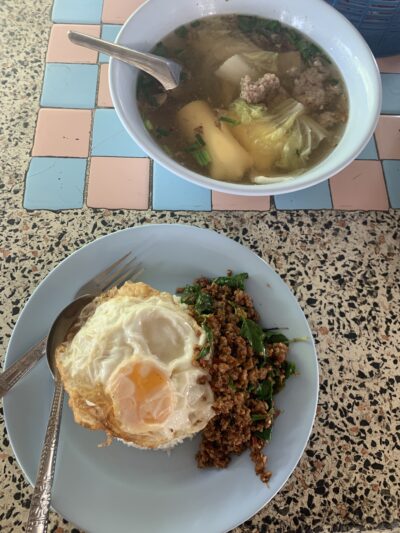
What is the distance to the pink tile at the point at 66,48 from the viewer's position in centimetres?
158

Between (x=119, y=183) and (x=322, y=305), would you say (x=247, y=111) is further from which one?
(x=322, y=305)

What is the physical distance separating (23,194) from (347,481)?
1132 mm

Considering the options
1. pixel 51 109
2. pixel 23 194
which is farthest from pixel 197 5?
pixel 23 194

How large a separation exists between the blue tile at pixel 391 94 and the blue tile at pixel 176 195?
2.24 feet

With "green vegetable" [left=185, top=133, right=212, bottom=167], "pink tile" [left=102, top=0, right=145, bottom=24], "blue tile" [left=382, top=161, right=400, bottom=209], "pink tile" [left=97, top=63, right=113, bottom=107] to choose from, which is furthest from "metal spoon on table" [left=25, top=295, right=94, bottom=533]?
"pink tile" [left=102, top=0, right=145, bottom=24]

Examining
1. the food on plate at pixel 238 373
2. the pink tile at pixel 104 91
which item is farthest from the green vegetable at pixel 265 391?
the pink tile at pixel 104 91

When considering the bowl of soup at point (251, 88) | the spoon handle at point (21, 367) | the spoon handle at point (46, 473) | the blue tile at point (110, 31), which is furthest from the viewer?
the blue tile at point (110, 31)

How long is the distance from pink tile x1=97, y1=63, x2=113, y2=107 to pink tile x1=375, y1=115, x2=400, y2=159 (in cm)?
86

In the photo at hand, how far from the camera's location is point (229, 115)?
1.35m

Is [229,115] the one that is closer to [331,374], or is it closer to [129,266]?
[129,266]

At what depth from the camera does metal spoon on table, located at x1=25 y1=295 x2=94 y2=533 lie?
0.89 m

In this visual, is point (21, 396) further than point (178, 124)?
No

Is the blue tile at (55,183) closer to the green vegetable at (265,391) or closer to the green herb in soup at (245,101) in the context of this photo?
the green herb in soup at (245,101)

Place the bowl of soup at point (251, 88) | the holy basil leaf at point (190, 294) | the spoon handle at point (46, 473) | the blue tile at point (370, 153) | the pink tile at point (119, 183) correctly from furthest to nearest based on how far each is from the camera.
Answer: the blue tile at point (370, 153)
the pink tile at point (119, 183)
the bowl of soup at point (251, 88)
the holy basil leaf at point (190, 294)
the spoon handle at point (46, 473)
